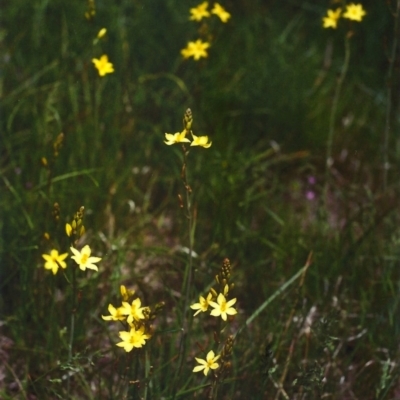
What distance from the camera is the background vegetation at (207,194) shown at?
2244mm

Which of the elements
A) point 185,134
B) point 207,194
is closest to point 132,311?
point 185,134

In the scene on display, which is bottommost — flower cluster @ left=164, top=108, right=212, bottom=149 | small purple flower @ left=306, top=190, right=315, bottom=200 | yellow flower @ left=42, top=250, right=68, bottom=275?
small purple flower @ left=306, top=190, right=315, bottom=200

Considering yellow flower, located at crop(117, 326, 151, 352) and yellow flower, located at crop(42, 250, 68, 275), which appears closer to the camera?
yellow flower, located at crop(117, 326, 151, 352)

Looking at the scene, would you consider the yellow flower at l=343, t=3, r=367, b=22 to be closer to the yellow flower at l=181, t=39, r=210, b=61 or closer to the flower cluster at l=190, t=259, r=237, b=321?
the yellow flower at l=181, t=39, r=210, b=61

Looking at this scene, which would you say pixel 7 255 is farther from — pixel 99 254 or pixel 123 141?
pixel 123 141

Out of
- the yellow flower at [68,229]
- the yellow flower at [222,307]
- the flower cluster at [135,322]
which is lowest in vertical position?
the flower cluster at [135,322]

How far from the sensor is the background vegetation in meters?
2.24

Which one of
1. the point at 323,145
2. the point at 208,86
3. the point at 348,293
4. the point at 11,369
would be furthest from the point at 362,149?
the point at 11,369

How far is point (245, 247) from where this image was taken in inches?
105

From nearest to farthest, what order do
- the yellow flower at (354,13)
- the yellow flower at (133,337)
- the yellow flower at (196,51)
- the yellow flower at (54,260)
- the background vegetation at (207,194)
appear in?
the yellow flower at (133,337), the yellow flower at (54,260), the background vegetation at (207,194), the yellow flower at (354,13), the yellow flower at (196,51)

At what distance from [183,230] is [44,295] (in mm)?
578

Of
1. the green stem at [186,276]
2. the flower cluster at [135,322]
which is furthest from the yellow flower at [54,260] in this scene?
the green stem at [186,276]

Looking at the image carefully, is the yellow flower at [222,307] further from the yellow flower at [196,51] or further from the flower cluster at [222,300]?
the yellow flower at [196,51]

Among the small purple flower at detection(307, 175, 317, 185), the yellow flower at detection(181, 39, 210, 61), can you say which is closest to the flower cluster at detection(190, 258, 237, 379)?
the yellow flower at detection(181, 39, 210, 61)
